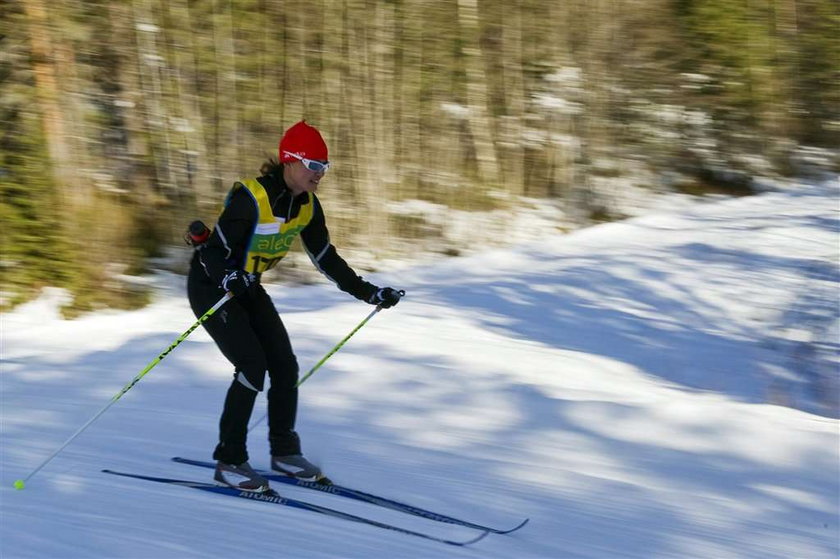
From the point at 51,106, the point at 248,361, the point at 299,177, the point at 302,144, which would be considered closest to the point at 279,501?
the point at 248,361

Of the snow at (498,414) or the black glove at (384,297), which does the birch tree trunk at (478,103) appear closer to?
the snow at (498,414)

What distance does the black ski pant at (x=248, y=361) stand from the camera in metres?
3.70

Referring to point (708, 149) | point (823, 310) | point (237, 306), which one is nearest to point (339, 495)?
point (237, 306)

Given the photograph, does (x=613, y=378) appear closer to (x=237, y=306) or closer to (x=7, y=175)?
(x=237, y=306)

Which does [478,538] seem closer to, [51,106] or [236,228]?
[236,228]

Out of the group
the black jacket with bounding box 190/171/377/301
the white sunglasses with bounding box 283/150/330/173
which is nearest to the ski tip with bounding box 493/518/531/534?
the black jacket with bounding box 190/171/377/301

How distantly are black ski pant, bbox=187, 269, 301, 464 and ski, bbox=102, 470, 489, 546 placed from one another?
0.42 ft

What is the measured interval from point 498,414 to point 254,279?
6.24ft

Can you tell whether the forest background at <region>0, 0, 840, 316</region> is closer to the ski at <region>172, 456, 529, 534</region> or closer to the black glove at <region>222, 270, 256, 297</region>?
the ski at <region>172, 456, 529, 534</region>

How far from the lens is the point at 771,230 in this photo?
31.9 feet

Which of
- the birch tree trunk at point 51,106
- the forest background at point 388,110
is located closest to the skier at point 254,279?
the forest background at point 388,110

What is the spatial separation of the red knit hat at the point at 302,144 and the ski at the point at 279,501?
1.35 meters

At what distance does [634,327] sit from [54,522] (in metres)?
4.92

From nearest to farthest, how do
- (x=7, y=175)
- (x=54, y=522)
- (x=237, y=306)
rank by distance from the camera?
1. (x=54, y=522)
2. (x=237, y=306)
3. (x=7, y=175)
